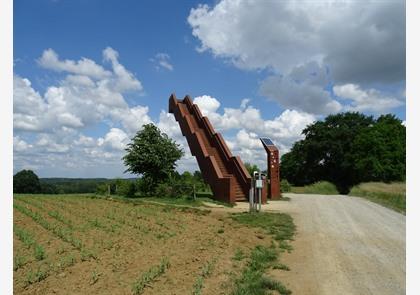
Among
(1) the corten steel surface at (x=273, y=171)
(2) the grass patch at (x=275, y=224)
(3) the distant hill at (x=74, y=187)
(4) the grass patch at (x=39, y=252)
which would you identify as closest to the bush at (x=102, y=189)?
(3) the distant hill at (x=74, y=187)

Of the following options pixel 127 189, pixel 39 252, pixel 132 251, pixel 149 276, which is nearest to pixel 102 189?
pixel 127 189

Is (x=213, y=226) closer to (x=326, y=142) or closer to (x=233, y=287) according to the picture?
(x=233, y=287)

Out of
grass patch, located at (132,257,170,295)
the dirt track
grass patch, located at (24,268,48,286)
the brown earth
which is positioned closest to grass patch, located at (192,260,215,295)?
the brown earth

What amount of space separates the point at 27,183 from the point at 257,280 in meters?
55.8

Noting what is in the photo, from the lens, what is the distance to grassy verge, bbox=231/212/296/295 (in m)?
5.68

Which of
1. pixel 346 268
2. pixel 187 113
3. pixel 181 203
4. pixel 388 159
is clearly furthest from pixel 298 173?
pixel 346 268

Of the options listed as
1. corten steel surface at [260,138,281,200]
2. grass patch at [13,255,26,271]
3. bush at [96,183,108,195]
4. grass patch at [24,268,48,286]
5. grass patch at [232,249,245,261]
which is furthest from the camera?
bush at [96,183,108,195]

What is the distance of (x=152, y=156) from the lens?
22.6m

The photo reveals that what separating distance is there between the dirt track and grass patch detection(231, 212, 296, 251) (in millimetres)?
283

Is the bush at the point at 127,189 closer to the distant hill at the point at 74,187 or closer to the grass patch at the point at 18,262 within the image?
the distant hill at the point at 74,187

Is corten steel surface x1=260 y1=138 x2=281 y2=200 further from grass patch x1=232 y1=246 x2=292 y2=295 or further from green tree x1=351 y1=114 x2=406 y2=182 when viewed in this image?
green tree x1=351 y1=114 x2=406 y2=182

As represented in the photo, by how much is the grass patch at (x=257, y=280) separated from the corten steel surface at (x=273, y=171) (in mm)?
14602

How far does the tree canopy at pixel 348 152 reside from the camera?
135 feet

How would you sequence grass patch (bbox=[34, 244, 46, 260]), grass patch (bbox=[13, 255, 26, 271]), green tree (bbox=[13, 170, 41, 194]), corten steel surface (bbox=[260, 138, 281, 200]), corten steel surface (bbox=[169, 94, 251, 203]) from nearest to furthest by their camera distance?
grass patch (bbox=[13, 255, 26, 271]) → grass patch (bbox=[34, 244, 46, 260]) → corten steel surface (bbox=[169, 94, 251, 203]) → corten steel surface (bbox=[260, 138, 281, 200]) → green tree (bbox=[13, 170, 41, 194])
